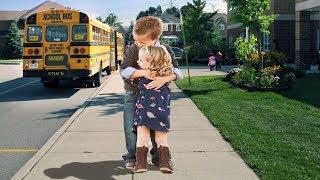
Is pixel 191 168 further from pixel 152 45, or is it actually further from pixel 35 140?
pixel 35 140

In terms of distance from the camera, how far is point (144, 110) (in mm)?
5680

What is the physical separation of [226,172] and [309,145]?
2.15 metres

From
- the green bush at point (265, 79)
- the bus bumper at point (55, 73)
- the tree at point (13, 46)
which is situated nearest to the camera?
the green bush at point (265, 79)

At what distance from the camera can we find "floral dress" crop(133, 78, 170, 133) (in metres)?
5.66

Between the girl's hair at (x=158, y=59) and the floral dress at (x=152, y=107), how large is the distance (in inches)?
6.3

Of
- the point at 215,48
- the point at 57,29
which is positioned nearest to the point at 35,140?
the point at 57,29

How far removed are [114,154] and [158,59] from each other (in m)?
2.12

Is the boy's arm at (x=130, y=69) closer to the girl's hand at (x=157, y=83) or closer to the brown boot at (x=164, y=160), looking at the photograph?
the girl's hand at (x=157, y=83)

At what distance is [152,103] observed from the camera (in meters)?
5.66

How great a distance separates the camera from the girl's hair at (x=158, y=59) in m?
5.59

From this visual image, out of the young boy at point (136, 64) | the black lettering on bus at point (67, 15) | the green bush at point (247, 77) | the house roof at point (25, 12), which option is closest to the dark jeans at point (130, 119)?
the young boy at point (136, 64)

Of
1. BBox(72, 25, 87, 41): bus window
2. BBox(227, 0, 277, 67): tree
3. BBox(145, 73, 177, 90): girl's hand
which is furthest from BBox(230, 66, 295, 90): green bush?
BBox(145, 73, 177, 90): girl's hand

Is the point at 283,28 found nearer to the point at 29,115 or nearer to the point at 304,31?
the point at 304,31

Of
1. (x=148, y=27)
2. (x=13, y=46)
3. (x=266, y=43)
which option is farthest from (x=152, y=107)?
(x=13, y=46)
